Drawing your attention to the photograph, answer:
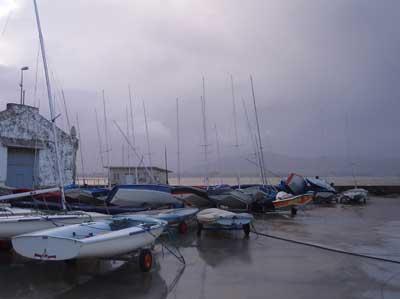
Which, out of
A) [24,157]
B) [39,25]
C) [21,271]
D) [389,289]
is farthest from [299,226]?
[24,157]

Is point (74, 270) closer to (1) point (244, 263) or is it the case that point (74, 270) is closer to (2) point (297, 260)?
(1) point (244, 263)

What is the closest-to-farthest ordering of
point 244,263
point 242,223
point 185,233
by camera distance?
point 244,263 < point 242,223 < point 185,233

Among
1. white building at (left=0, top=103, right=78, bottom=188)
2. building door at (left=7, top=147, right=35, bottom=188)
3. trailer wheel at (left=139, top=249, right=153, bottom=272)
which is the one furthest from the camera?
building door at (left=7, top=147, right=35, bottom=188)

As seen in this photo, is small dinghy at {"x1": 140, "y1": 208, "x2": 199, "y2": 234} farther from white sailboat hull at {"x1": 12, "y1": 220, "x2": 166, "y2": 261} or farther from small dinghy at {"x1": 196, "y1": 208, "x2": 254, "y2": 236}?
white sailboat hull at {"x1": 12, "y1": 220, "x2": 166, "y2": 261}

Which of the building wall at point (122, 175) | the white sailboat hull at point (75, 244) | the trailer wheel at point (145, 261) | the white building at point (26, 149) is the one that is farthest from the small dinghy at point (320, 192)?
the white sailboat hull at point (75, 244)

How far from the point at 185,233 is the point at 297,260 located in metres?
4.78

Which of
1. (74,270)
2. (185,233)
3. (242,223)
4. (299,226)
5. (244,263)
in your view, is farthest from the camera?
(299,226)

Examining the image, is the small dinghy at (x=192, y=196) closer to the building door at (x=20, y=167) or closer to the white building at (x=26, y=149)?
the white building at (x=26, y=149)

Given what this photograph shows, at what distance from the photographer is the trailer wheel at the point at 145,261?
25.4ft

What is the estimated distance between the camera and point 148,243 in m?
8.33

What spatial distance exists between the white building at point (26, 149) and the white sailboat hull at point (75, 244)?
13496mm

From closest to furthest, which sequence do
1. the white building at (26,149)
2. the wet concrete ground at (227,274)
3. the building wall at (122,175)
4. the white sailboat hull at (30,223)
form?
the wet concrete ground at (227,274)
the white sailboat hull at (30,223)
the white building at (26,149)
the building wall at (122,175)

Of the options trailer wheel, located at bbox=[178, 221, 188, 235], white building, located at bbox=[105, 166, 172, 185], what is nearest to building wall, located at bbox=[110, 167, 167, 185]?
white building, located at bbox=[105, 166, 172, 185]

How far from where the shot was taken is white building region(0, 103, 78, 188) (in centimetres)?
1967
